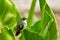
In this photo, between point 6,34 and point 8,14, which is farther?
point 8,14

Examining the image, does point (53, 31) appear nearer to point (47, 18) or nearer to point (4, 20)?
point (47, 18)

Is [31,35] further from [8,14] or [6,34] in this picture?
[8,14]

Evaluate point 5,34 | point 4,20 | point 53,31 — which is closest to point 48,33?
point 53,31

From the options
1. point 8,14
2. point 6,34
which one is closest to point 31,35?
point 6,34

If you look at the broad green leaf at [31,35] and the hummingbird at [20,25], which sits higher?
the hummingbird at [20,25]

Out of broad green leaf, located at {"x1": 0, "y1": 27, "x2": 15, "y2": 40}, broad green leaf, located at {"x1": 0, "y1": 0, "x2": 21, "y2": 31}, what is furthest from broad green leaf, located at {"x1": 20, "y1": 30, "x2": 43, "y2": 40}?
broad green leaf, located at {"x1": 0, "y1": 0, "x2": 21, "y2": 31}

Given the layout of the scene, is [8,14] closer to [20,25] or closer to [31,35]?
[20,25]

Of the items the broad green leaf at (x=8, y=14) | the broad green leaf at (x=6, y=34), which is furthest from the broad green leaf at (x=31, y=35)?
the broad green leaf at (x=8, y=14)

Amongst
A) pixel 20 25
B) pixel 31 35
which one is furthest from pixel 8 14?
pixel 31 35

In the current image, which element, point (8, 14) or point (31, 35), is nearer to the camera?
point (31, 35)

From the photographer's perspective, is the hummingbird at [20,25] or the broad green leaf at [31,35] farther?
the hummingbird at [20,25]

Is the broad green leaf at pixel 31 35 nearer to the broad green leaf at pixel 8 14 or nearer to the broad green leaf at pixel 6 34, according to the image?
the broad green leaf at pixel 6 34
